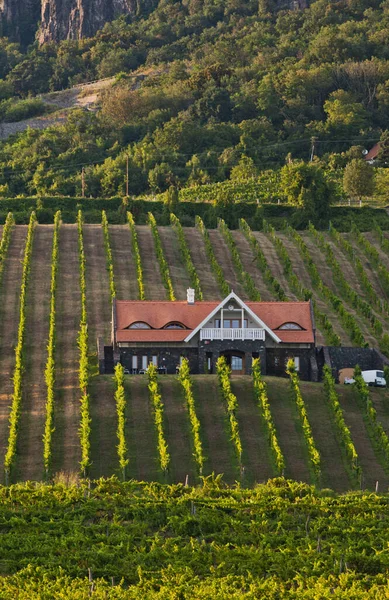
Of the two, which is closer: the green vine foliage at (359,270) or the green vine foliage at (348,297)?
the green vine foliage at (348,297)

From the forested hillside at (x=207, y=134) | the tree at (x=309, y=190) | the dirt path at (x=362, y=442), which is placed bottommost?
the dirt path at (x=362, y=442)

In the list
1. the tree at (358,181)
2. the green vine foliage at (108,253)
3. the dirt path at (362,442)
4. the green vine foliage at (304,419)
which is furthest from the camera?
the tree at (358,181)

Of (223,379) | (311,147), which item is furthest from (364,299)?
(311,147)

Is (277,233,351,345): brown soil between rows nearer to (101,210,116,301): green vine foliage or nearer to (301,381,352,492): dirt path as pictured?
(301,381,352,492): dirt path

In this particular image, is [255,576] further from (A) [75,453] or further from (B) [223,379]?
(B) [223,379]

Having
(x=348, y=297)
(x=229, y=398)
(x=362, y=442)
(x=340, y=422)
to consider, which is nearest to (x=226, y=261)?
(x=348, y=297)

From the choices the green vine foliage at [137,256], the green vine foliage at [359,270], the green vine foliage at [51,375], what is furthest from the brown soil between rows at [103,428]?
the green vine foliage at [359,270]

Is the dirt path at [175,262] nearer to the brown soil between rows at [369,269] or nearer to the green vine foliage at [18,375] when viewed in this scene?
the green vine foliage at [18,375]
